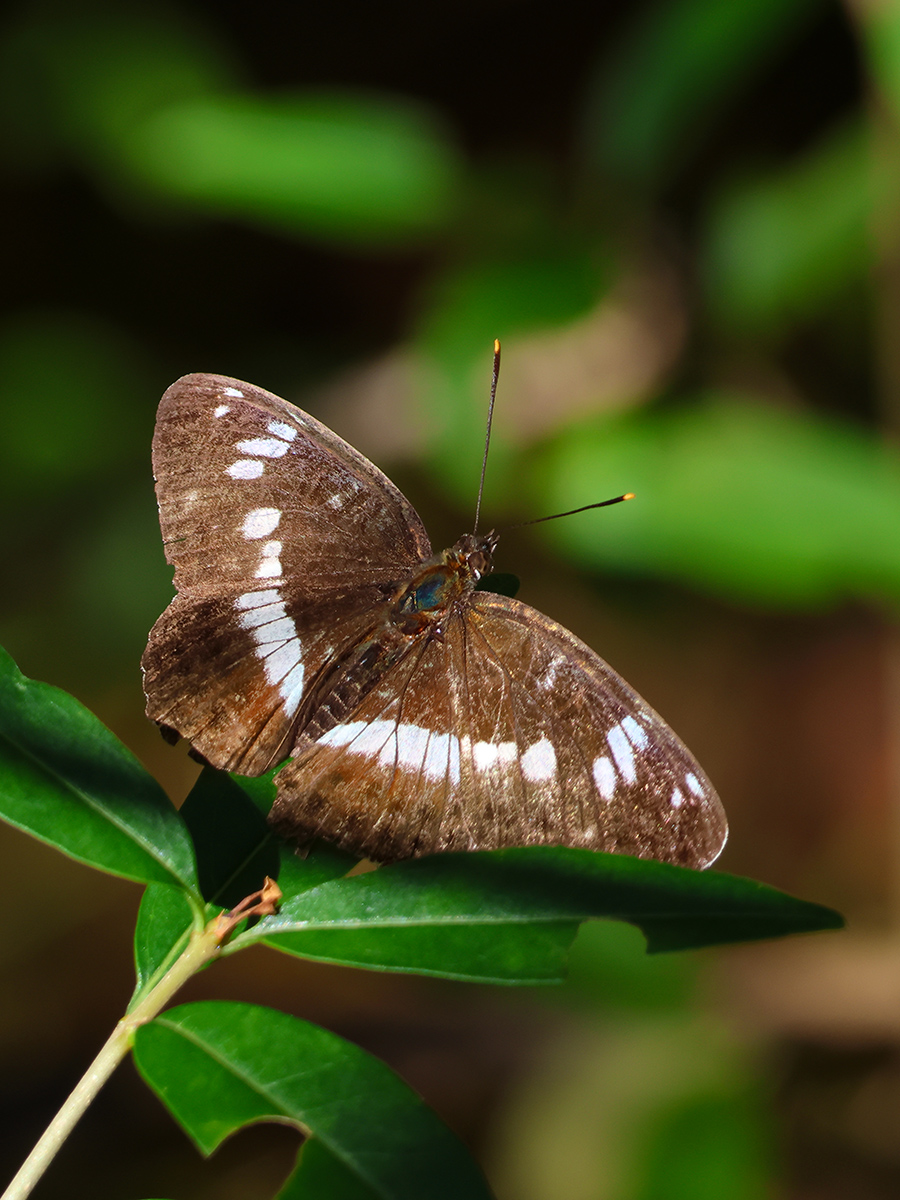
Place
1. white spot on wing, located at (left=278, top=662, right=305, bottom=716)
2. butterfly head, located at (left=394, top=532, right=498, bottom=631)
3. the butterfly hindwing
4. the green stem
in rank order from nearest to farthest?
the green stem, the butterfly hindwing, white spot on wing, located at (left=278, top=662, right=305, bottom=716), butterfly head, located at (left=394, top=532, right=498, bottom=631)

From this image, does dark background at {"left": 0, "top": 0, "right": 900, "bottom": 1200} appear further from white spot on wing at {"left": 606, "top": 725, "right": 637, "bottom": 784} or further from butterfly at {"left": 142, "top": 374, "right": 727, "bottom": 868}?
white spot on wing at {"left": 606, "top": 725, "right": 637, "bottom": 784}

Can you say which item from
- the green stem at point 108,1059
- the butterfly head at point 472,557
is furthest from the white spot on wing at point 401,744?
the green stem at point 108,1059

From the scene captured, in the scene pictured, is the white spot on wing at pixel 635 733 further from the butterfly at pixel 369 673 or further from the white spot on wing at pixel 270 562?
the white spot on wing at pixel 270 562

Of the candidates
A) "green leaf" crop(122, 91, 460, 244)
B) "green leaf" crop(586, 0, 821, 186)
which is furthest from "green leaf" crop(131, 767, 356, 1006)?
"green leaf" crop(586, 0, 821, 186)

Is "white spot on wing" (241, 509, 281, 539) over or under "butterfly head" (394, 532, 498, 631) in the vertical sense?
over

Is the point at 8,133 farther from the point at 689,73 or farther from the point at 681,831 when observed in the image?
the point at 681,831

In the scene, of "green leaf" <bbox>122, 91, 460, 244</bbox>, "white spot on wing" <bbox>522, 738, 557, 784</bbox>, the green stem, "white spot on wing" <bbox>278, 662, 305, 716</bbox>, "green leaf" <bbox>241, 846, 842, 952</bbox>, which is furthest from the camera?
"green leaf" <bbox>122, 91, 460, 244</bbox>

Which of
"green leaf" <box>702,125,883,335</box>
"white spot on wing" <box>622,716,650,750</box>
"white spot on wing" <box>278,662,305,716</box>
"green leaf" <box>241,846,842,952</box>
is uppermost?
"green leaf" <box>702,125,883,335</box>

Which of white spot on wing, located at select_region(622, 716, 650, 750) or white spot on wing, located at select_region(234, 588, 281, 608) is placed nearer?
white spot on wing, located at select_region(622, 716, 650, 750)
